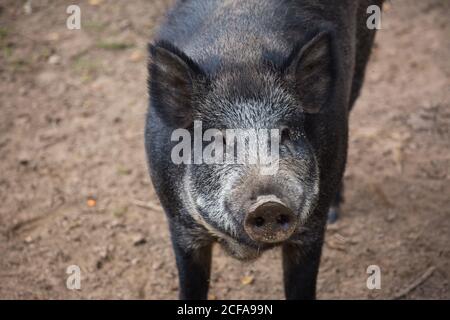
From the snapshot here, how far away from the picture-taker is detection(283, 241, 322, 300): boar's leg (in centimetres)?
340

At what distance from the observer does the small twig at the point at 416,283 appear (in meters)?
4.12

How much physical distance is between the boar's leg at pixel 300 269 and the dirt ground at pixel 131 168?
→ 0.63 m

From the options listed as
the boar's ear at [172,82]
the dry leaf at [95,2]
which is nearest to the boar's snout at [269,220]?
the boar's ear at [172,82]

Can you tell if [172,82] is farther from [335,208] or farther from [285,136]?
[335,208]

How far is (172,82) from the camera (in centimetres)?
309

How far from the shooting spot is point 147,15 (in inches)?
270

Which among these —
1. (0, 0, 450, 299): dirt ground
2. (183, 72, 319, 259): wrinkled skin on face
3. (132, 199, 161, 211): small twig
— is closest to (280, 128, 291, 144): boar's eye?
(183, 72, 319, 259): wrinkled skin on face

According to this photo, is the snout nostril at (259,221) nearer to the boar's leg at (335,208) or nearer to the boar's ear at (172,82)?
the boar's ear at (172,82)

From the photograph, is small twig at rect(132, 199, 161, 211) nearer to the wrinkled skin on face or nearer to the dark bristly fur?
the dark bristly fur

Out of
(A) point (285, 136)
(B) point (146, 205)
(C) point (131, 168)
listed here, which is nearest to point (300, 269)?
(A) point (285, 136)

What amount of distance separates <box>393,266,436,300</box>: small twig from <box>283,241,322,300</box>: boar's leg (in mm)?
883
